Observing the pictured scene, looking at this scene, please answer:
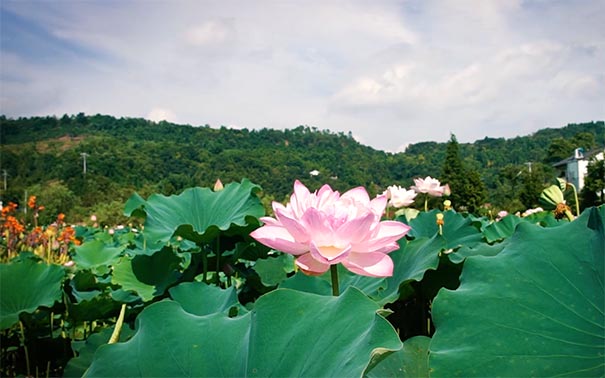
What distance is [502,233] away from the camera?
6.54 ft

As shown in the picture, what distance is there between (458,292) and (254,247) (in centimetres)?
102

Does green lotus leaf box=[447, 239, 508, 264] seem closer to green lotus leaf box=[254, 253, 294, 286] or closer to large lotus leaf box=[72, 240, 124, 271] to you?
green lotus leaf box=[254, 253, 294, 286]

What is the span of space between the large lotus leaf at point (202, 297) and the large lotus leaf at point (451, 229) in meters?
0.74

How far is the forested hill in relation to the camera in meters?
25.8

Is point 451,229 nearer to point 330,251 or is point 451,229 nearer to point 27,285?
point 330,251

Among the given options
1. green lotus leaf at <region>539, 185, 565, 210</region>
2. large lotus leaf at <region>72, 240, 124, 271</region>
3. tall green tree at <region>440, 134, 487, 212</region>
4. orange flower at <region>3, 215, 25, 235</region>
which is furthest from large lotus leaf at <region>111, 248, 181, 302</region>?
tall green tree at <region>440, 134, 487, 212</region>

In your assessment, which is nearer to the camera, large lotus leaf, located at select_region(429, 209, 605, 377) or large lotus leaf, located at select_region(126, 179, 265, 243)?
large lotus leaf, located at select_region(429, 209, 605, 377)

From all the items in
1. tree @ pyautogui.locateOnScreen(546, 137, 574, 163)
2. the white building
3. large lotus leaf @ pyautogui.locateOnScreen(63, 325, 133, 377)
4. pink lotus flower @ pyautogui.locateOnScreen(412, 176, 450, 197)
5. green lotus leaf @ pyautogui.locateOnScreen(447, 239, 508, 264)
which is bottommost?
large lotus leaf @ pyautogui.locateOnScreen(63, 325, 133, 377)

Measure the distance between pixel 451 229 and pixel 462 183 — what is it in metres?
15.3

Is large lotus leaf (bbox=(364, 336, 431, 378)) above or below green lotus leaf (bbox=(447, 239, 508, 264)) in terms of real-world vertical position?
below

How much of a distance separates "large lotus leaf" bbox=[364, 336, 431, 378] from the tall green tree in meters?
12.0

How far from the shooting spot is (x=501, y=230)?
203 cm

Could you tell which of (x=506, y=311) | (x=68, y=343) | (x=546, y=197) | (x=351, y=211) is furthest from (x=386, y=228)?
(x=68, y=343)

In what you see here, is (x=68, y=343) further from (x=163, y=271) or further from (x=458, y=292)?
(x=458, y=292)
